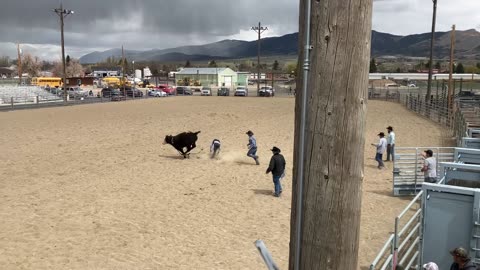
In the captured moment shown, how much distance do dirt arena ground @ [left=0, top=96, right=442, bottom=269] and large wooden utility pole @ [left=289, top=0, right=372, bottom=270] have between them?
18.1 ft

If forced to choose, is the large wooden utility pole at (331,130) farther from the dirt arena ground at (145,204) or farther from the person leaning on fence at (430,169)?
the person leaning on fence at (430,169)

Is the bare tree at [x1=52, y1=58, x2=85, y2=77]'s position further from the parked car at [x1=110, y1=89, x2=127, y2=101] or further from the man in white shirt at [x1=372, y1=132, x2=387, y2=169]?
the man in white shirt at [x1=372, y1=132, x2=387, y2=169]

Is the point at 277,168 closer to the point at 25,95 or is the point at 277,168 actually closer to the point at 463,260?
the point at 463,260

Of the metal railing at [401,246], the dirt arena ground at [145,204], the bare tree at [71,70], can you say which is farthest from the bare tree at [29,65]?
the metal railing at [401,246]

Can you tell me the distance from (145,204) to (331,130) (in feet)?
30.8

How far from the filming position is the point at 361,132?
6.55 feet

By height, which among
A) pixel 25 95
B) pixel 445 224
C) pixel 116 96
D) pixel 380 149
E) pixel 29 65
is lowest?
pixel 380 149

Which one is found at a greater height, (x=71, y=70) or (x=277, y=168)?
(x=71, y=70)

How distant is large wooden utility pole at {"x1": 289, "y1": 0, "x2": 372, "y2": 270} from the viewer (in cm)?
194

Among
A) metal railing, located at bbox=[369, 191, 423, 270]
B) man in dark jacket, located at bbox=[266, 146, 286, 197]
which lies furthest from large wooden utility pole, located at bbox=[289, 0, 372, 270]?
man in dark jacket, located at bbox=[266, 146, 286, 197]

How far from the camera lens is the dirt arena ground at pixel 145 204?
25.3 feet

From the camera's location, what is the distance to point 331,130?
1983 mm

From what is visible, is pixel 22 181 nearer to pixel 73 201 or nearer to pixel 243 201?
pixel 73 201

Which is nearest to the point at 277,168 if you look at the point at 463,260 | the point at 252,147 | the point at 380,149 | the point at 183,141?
the point at 252,147
